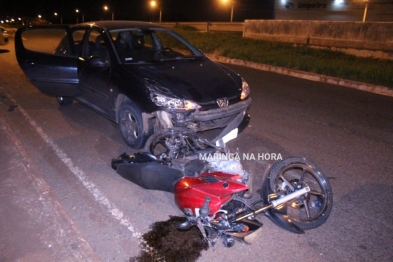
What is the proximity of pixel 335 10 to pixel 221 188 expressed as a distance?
24.3 m

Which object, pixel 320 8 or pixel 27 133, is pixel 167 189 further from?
pixel 320 8

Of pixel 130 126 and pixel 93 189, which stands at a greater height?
pixel 130 126

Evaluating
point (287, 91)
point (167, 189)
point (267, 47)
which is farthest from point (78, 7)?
point (167, 189)

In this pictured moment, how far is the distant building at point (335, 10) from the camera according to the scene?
20828 mm

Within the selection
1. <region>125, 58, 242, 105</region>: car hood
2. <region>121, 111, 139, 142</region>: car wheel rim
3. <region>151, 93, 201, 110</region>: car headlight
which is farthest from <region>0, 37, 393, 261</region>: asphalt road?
<region>151, 93, 201, 110</region>: car headlight

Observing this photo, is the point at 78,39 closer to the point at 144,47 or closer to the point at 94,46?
the point at 94,46

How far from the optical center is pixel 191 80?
4.82m

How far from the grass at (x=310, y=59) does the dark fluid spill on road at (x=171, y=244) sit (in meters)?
8.18

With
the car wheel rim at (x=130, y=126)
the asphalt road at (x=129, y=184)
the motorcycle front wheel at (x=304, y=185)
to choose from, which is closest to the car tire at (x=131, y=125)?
the car wheel rim at (x=130, y=126)

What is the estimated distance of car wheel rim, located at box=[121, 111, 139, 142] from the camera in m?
4.99

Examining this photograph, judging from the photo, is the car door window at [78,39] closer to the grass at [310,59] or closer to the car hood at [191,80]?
the car hood at [191,80]

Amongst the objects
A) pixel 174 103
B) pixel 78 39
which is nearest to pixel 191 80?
pixel 174 103

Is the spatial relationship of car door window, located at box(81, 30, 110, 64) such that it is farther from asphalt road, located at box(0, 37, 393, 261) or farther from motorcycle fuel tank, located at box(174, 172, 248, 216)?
motorcycle fuel tank, located at box(174, 172, 248, 216)

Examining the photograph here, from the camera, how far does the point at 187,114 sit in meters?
4.40
